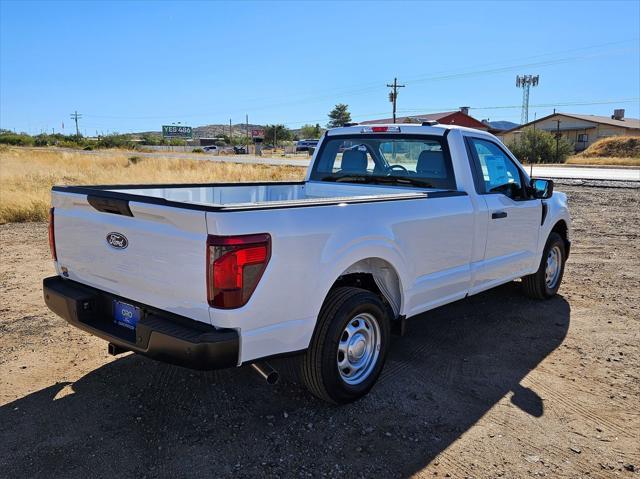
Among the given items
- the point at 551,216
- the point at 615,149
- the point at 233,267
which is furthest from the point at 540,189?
the point at 615,149

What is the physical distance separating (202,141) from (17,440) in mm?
125802

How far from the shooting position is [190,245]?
274cm

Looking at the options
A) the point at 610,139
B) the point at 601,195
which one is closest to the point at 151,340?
the point at 601,195

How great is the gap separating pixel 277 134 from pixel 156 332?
112 m

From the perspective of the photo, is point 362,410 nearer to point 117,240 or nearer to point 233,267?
point 233,267

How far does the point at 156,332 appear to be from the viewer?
9.35 feet

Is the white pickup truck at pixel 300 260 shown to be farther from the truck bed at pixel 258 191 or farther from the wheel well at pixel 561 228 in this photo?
the wheel well at pixel 561 228

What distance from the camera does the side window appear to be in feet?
16.0

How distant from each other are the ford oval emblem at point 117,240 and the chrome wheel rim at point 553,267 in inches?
181

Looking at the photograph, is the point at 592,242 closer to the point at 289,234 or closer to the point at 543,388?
the point at 543,388

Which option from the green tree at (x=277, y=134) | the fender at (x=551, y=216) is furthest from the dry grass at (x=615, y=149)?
the green tree at (x=277, y=134)

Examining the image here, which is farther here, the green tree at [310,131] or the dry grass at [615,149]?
the green tree at [310,131]

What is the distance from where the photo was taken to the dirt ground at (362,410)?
2.96 metres

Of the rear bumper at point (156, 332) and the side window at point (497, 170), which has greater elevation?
the side window at point (497, 170)
